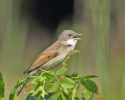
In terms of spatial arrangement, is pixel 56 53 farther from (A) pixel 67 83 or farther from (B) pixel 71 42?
(A) pixel 67 83

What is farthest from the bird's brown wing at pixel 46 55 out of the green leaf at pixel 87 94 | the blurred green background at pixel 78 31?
the green leaf at pixel 87 94

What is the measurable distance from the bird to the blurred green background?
0.11m

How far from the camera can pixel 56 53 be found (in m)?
3.42

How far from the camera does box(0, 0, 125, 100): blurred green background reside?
2.93m

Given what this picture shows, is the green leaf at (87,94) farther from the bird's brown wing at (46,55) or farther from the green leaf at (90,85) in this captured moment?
the bird's brown wing at (46,55)

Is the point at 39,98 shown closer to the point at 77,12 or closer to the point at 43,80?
the point at 43,80

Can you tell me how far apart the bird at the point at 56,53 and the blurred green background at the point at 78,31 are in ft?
0.35

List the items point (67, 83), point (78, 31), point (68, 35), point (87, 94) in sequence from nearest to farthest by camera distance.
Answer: point (67, 83) < point (87, 94) < point (68, 35) < point (78, 31)

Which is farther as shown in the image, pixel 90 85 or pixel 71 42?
pixel 71 42

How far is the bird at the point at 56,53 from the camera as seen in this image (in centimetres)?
320

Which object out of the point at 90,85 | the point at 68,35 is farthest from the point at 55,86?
the point at 68,35

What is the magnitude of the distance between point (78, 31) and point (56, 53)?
2.12 ft

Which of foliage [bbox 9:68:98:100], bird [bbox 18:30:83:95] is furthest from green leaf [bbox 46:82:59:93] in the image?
bird [bbox 18:30:83:95]

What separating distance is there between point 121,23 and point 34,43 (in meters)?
2.97
